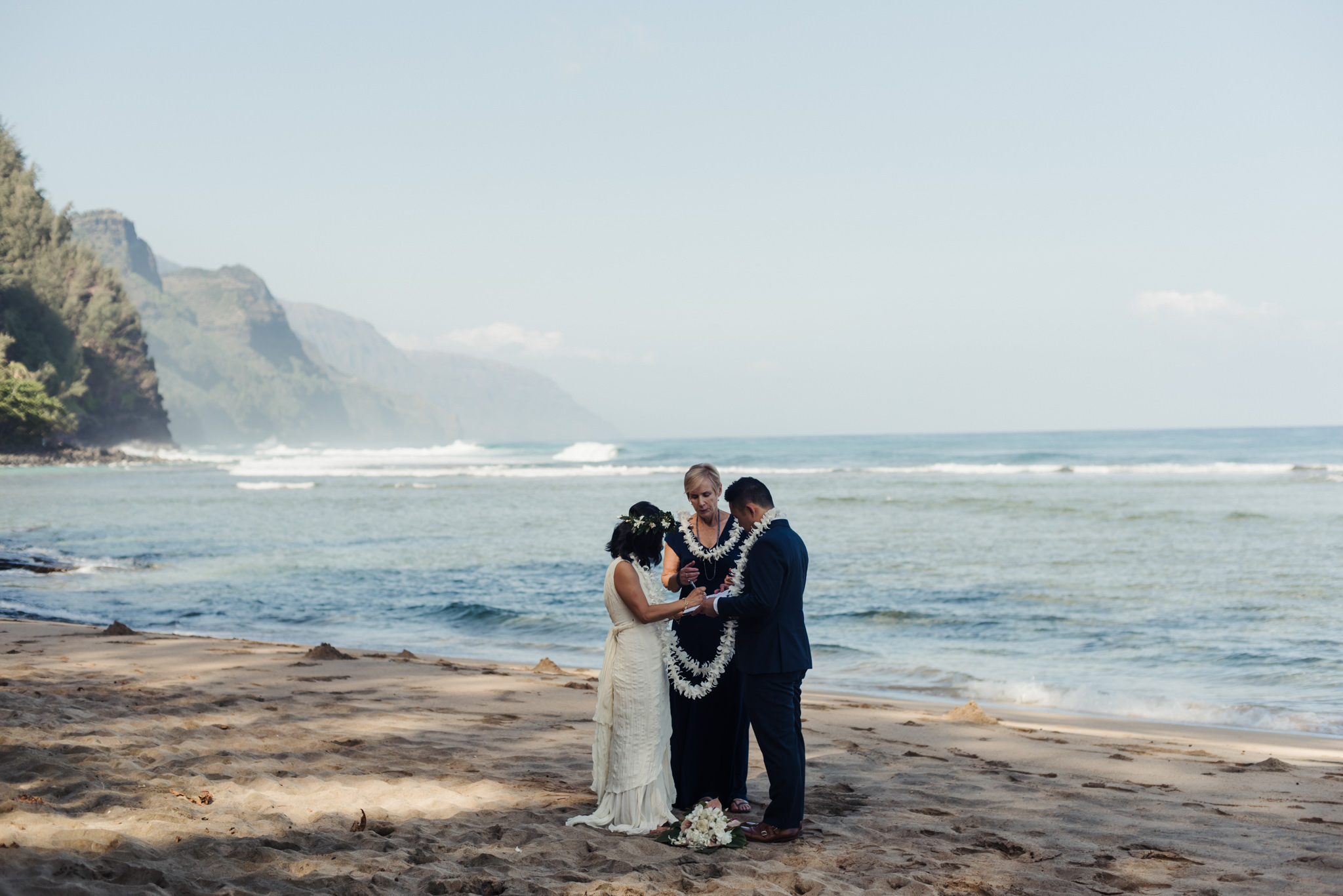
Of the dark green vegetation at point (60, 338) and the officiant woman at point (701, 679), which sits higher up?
the dark green vegetation at point (60, 338)

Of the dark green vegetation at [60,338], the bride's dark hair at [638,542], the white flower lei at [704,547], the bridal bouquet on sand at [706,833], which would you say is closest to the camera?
the bridal bouquet on sand at [706,833]

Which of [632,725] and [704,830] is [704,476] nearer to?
[632,725]

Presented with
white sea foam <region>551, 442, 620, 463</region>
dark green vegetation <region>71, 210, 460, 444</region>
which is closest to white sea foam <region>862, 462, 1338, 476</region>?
white sea foam <region>551, 442, 620, 463</region>

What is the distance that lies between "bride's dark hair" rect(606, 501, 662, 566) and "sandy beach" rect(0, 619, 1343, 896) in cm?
136

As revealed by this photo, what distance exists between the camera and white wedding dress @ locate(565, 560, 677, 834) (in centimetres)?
453

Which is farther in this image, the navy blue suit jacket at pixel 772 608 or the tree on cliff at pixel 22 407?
the tree on cliff at pixel 22 407

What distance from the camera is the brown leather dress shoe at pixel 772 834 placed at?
4.45 meters

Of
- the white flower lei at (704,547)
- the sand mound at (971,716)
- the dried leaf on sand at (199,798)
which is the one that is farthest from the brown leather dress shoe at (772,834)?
the sand mound at (971,716)

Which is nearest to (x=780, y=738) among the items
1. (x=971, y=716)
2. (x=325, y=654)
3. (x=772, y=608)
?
(x=772, y=608)

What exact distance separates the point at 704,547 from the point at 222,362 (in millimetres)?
186715

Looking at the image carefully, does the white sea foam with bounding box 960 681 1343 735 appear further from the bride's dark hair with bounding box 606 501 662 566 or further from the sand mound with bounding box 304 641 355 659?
the sand mound with bounding box 304 641 355 659

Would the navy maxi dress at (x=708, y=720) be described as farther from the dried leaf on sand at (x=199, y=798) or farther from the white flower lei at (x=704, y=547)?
the dried leaf on sand at (x=199, y=798)

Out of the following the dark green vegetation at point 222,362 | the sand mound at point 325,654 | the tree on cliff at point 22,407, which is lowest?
the sand mound at point 325,654

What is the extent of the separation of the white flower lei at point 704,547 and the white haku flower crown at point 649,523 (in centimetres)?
32
